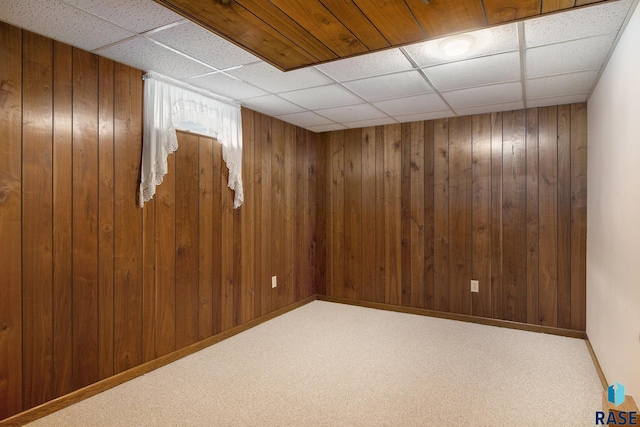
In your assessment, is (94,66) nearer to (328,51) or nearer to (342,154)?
(328,51)

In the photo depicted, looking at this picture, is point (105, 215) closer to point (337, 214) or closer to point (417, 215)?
point (337, 214)

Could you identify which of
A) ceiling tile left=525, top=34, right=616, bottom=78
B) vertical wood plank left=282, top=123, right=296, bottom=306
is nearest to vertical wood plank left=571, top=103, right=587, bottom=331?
ceiling tile left=525, top=34, right=616, bottom=78

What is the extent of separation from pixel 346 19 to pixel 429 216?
284cm

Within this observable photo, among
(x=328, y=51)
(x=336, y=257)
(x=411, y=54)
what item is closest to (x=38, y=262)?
(x=328, y=51)

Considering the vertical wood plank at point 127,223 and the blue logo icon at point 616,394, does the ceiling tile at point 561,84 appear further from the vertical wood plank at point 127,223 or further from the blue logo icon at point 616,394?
the vertical wood plank at point 127,223

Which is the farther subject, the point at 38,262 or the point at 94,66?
the point at 94,66

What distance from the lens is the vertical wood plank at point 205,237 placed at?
3.34m

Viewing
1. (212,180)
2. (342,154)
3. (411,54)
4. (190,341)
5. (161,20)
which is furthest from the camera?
(342,154)

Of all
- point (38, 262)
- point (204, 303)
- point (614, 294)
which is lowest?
point (204, 303)

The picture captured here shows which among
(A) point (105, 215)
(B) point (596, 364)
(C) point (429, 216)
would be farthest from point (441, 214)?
(A) point (105, 215)

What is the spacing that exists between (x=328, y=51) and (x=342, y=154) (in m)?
2.61

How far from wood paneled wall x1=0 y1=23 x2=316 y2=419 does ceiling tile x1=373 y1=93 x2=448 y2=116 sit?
1693 mm

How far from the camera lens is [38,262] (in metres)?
2.24

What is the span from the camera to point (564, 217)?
3600 mm
